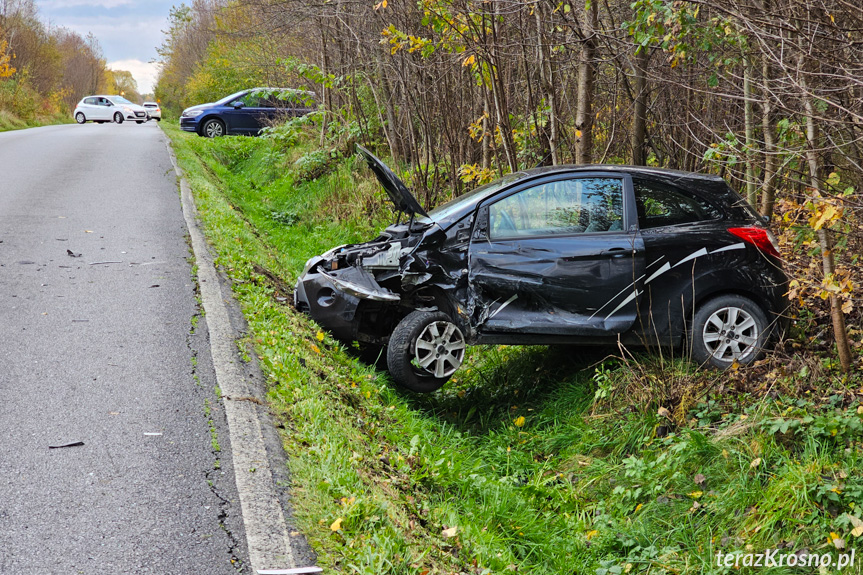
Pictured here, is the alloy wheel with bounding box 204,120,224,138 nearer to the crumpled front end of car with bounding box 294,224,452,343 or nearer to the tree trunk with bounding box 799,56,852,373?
the crumpled front end of car with bounding box 294,224,452,343

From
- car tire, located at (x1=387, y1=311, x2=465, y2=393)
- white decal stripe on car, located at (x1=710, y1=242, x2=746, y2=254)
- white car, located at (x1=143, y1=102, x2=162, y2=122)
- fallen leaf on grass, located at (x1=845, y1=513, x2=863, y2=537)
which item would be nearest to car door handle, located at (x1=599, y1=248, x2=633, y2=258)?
white decal stripe on car, located at (x1=710, y1=242, x2=746, y2=254)

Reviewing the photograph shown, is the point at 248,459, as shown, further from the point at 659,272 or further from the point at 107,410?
the point at 659,272

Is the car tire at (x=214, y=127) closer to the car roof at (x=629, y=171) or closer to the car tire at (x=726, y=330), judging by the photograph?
the car roof at (x=629, y=171)

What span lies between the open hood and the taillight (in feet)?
8.76

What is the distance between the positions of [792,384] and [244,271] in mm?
5698

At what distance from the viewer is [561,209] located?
6305 mm

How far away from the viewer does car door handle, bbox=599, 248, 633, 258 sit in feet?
19.9

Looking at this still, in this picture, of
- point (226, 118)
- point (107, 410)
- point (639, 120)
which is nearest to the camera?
point (107, 410)

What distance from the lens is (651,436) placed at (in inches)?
217

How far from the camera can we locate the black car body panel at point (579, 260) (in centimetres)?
608

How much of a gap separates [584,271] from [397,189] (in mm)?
1765

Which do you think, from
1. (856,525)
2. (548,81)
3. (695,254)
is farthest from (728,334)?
(548,81)

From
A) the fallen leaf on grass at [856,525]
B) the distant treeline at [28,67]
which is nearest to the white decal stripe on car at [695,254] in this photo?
the fallen leaf on grass at [856,525]

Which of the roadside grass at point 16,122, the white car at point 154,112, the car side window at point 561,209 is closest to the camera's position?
the car side window at point 561,209
